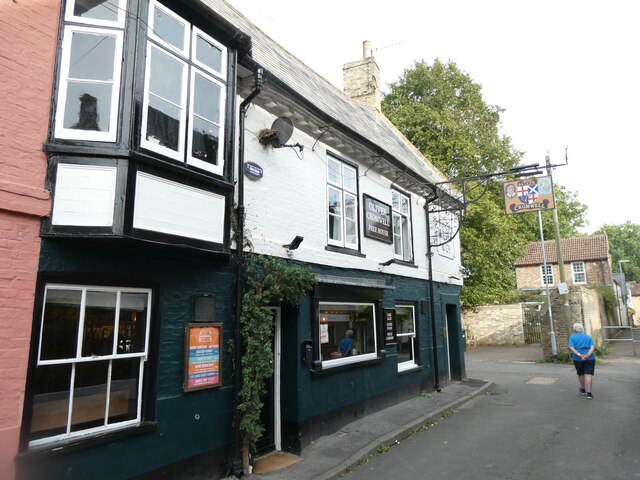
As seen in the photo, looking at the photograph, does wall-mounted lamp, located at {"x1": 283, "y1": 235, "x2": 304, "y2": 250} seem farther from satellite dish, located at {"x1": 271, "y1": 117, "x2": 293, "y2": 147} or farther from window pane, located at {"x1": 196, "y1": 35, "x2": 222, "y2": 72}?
window pane, located at {"x1": 196, "y1": 35, "x2": 222, "y2": 72}

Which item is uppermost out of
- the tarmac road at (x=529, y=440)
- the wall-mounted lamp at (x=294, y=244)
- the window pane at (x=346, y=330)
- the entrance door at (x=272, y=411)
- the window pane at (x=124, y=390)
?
the wall-mounted lamp at (x=294, y=244)

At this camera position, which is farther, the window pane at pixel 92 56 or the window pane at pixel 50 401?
the window pane at pixel 92 56

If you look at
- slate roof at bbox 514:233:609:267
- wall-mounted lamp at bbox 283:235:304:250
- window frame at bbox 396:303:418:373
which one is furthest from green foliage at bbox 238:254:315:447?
slate roof at bbox 514:233:609:267

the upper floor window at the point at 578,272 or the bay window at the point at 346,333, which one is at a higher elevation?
the upper floor window at the point at 578,272

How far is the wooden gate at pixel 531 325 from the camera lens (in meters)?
26.9

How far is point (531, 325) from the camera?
26.9m

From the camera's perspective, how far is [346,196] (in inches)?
371

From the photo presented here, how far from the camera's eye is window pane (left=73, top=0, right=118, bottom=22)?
489 cm

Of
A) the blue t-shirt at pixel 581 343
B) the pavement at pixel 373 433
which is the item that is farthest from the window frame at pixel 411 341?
the blue t-shirt at pixel 581 343

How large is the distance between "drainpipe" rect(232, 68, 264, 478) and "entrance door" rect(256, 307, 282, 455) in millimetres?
993

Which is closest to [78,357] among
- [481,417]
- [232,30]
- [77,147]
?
[77,147]

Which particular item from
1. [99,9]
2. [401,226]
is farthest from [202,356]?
[401,226]

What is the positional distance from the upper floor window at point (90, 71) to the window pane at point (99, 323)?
1.65 meters

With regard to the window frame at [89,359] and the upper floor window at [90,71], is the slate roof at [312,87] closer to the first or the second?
the upper floor window at [90,71]
